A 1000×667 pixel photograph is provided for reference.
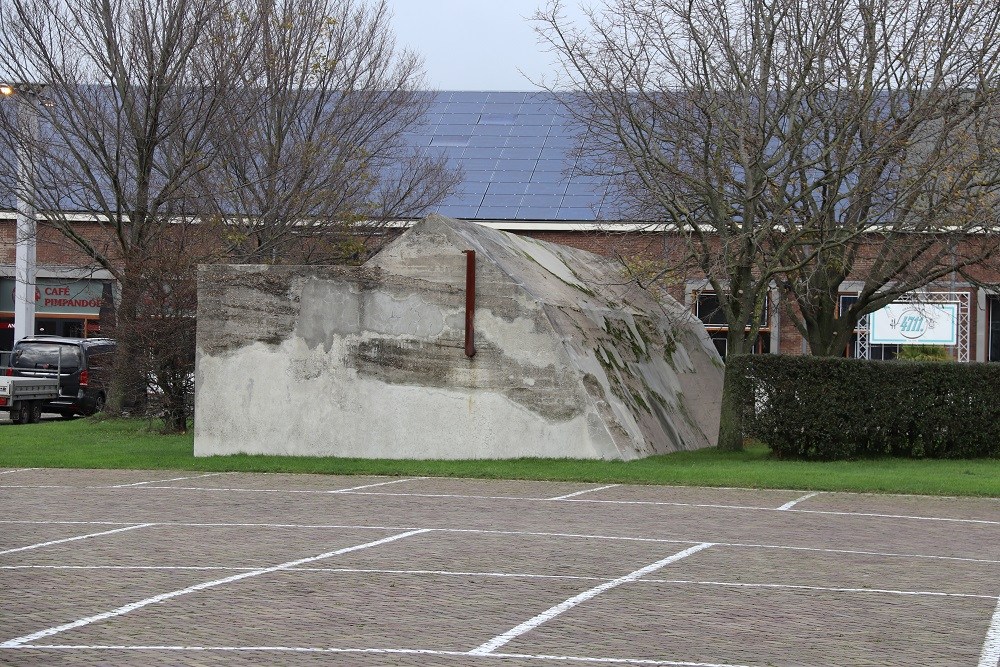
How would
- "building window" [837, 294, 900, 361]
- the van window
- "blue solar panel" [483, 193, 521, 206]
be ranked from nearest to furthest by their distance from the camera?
the van window, "building window" [837, 294, 900, 361], "blue solar panel" [483, 193, 521, 206]

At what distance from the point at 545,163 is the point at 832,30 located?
23.3m

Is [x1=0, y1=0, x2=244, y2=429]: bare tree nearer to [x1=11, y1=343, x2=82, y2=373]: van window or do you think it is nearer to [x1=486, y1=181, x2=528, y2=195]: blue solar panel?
[x1=11, y1=343, x2=82, y2=373]: van window

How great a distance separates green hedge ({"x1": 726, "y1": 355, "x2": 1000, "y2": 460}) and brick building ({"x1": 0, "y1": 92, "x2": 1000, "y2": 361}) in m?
16.3

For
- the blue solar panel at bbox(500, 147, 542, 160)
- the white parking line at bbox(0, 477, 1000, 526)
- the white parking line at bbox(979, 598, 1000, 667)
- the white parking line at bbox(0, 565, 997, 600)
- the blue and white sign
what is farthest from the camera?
the blue solar panel at bbox(500, 147, 542, 160)

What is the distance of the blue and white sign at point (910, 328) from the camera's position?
38969mm

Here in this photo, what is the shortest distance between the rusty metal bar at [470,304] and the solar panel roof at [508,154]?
20707 millimetres

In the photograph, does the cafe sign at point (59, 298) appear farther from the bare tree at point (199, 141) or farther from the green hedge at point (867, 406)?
the green hedge at point (867, 406)

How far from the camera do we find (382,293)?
2042 centimetres

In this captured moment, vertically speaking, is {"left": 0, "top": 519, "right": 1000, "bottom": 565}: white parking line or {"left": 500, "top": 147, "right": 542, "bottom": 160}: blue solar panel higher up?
{"left": 500, "top": 147, "right": 542, "bottom": 160}: blue solar panel

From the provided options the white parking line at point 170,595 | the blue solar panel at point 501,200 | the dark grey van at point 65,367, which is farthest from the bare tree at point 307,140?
the white parking line at point 170,595

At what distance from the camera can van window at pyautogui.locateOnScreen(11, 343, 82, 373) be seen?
33438 mm

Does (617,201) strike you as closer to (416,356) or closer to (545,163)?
(416,356)

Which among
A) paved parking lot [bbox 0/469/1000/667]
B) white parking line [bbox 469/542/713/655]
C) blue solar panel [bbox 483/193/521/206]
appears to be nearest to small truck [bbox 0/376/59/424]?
paved parking lot [bbox 0/469/1000/667]

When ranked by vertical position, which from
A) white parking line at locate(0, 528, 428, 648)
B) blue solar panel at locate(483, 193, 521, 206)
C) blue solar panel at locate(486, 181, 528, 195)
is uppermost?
blue solar panel at locate(486, 181, 528, 195)
